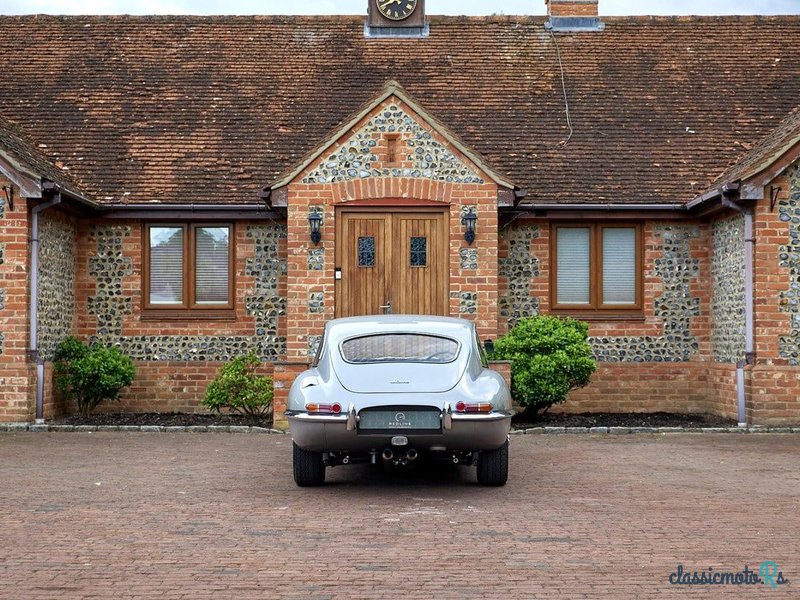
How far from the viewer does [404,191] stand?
18.6 m

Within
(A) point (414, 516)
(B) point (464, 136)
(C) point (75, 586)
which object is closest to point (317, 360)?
(A) point (414, 516)

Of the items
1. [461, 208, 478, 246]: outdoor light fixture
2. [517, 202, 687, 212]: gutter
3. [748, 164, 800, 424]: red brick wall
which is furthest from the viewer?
[517, 202, 687, 212]: gutter

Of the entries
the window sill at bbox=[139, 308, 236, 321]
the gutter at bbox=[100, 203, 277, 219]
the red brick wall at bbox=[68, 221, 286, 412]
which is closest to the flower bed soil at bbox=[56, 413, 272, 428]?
the red brick wall at bbox=[68, 221, 286, 412]

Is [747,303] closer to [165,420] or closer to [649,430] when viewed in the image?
[649,430]

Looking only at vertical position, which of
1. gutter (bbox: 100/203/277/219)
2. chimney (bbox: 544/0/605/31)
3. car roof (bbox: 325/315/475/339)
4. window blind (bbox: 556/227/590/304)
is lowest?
car roof (bbox: 325/315/475/339)

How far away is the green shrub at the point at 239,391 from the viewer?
18.7m

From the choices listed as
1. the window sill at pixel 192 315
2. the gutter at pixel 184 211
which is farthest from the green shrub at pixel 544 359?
the window sill at pixel 192 315

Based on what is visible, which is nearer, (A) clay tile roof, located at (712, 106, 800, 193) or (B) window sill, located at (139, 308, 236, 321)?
(A) clay tile roof, located at (712, 106, 800, 193)

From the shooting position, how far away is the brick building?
18.4 meters

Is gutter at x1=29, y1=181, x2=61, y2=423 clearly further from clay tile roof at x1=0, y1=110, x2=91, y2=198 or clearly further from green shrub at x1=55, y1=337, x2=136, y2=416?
green shrub at x1=55, y1=337, x2=136, y2=416

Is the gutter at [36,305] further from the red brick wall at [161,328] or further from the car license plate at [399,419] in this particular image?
the car license plate at [399,419]

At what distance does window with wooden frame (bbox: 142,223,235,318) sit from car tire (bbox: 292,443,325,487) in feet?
31.3

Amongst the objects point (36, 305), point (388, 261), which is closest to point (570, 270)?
point (388, 261)

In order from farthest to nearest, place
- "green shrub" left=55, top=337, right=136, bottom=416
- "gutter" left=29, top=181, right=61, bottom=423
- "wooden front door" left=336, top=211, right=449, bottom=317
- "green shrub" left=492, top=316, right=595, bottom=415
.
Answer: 1. "green shrub" left=55, top=337, right=136, bottom=416
2. "wooden front door" left=336, top=211, right=449, bottom=317
3. "gutter" left=29, top=181, right=61, bottom=423
4. "green shrub" left=492, top=316, right=595, bottom=415
